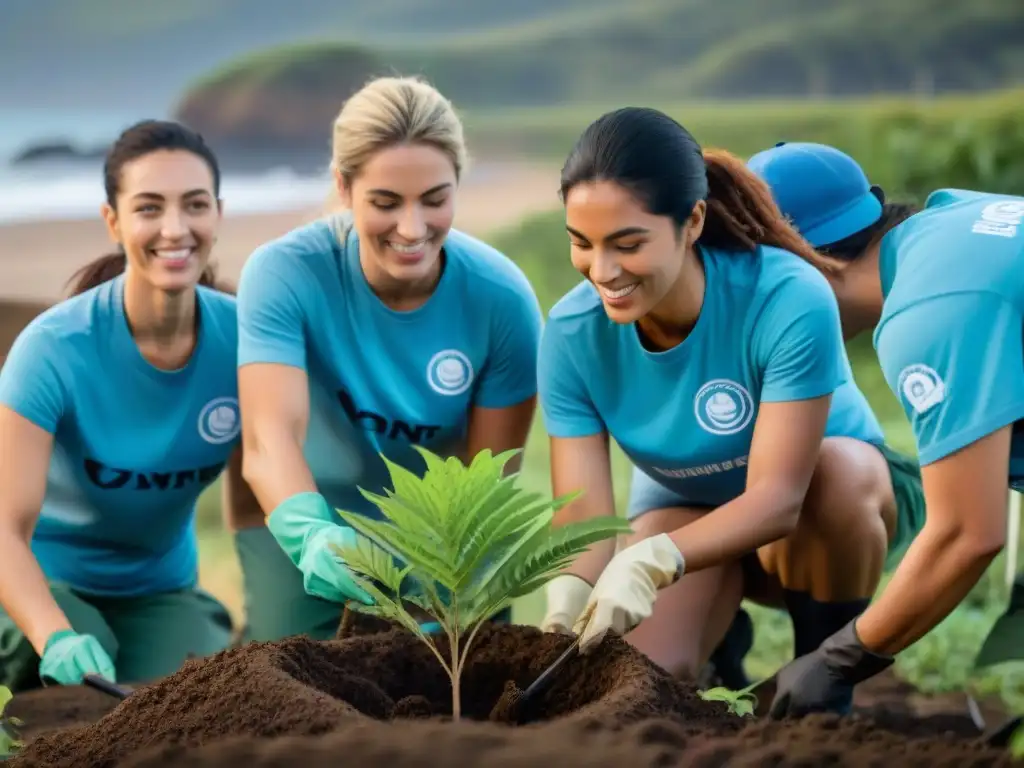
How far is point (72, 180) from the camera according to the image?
550cm

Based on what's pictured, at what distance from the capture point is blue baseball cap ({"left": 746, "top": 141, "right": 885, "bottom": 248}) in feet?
7.29

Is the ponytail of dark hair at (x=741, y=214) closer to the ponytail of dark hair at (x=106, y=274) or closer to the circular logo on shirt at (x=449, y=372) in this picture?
the circular logo on shirt at (x=449, y=372)

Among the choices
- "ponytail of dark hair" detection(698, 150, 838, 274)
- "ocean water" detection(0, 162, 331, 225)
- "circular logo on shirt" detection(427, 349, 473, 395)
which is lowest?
"circular logo on shirt" detection(427, 349, 473, 395)

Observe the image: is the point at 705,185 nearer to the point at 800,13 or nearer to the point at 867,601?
the point at 867,601

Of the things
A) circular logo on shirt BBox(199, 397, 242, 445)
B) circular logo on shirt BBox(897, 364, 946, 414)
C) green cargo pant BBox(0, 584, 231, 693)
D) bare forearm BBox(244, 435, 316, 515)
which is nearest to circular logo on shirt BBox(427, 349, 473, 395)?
bare forearm BBox(244, 435, 316, 515)

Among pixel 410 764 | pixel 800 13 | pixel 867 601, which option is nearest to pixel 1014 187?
pixel 800 13

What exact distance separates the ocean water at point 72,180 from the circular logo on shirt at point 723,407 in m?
3.57

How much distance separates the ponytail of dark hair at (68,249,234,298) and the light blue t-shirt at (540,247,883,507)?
951 millimetres

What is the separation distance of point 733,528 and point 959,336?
1.73 feet

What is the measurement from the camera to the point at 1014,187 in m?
5.54

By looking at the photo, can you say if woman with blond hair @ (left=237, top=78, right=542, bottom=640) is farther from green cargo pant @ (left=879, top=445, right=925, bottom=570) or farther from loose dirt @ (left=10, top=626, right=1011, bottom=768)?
green cargo pant @ (left=879, top=445, right=925, bottom=570)

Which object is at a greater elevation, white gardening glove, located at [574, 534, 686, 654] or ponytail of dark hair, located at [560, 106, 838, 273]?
ponytail of dark hair, located at [560, 106, 838, 273]

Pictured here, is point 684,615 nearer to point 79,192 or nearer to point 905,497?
point 905,497

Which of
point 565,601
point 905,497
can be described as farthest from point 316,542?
point 905,497
